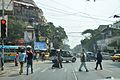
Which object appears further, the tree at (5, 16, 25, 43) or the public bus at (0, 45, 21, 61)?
the tree at (5, 16, 25, 43)

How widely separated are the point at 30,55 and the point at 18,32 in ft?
177

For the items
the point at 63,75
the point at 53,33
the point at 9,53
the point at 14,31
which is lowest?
the point at 63,75

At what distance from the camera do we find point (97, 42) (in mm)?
133875

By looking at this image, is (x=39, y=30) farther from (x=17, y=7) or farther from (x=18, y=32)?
(x=18, y=32)

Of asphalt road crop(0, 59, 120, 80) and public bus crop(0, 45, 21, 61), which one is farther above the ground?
public bus crop(0, 45, 21, 61)

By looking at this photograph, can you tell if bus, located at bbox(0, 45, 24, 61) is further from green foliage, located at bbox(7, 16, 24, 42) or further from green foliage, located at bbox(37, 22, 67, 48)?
green foliage, located at bbox(37, 22, 67, 48)

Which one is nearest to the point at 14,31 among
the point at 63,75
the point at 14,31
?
the point at 14,31

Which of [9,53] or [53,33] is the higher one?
[53,33]

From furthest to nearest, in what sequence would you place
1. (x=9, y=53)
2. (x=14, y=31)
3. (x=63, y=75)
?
(x=14, y=31)
(x=9, y=53)
(x=63, y=75)

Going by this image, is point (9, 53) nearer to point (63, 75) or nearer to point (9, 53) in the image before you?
point (9, 53)

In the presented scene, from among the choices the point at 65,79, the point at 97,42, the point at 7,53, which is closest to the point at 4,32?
the point at 65,79

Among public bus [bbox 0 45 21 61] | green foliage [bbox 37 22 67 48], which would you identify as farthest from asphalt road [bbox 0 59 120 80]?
green foliage [bbox 37 22 67 48]

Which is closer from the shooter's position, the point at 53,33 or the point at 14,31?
the point at 14,31

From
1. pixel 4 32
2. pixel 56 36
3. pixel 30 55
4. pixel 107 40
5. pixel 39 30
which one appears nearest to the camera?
pixel 30 55
